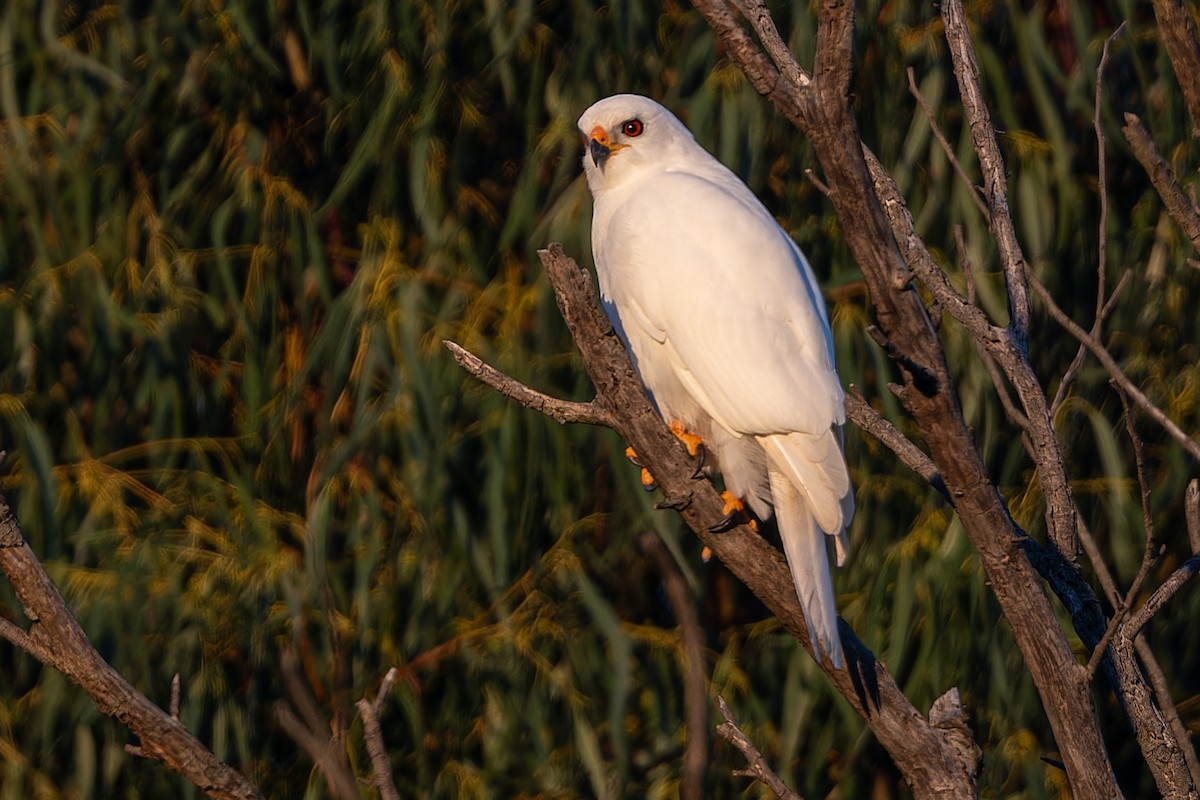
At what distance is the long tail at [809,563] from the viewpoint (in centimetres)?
190

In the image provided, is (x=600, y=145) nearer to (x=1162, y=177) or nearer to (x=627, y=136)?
(x=627, y=136)

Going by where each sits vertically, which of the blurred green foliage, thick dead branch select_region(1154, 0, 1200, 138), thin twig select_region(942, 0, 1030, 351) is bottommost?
the blurred green foliage

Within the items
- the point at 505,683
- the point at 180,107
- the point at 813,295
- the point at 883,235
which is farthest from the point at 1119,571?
the point at 180,107

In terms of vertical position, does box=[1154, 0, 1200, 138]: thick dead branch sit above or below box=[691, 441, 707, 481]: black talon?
above

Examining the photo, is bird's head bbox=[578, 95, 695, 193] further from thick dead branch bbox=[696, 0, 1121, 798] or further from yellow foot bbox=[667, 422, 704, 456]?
thick dead branch bbox=[696, 0, 1121, 798]

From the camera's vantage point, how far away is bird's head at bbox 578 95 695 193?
2.80 m

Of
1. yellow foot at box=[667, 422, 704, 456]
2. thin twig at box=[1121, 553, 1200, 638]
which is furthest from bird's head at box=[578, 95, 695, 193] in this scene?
thin twig at box=[1121, 553, 1200, 638]

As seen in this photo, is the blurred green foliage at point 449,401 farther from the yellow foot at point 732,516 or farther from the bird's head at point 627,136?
the yellow foot at point 732,516

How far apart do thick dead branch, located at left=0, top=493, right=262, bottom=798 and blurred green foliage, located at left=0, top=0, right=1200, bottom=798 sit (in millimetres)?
1486

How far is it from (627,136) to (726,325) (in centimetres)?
54

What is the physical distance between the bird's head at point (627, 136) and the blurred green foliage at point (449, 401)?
1.14 feet

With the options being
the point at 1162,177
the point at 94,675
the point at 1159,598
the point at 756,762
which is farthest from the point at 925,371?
the point at 94,675

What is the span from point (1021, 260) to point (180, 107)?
7.64 ft

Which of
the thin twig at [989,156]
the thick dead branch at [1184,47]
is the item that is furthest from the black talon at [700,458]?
the thick dead branch at [1184,47]
